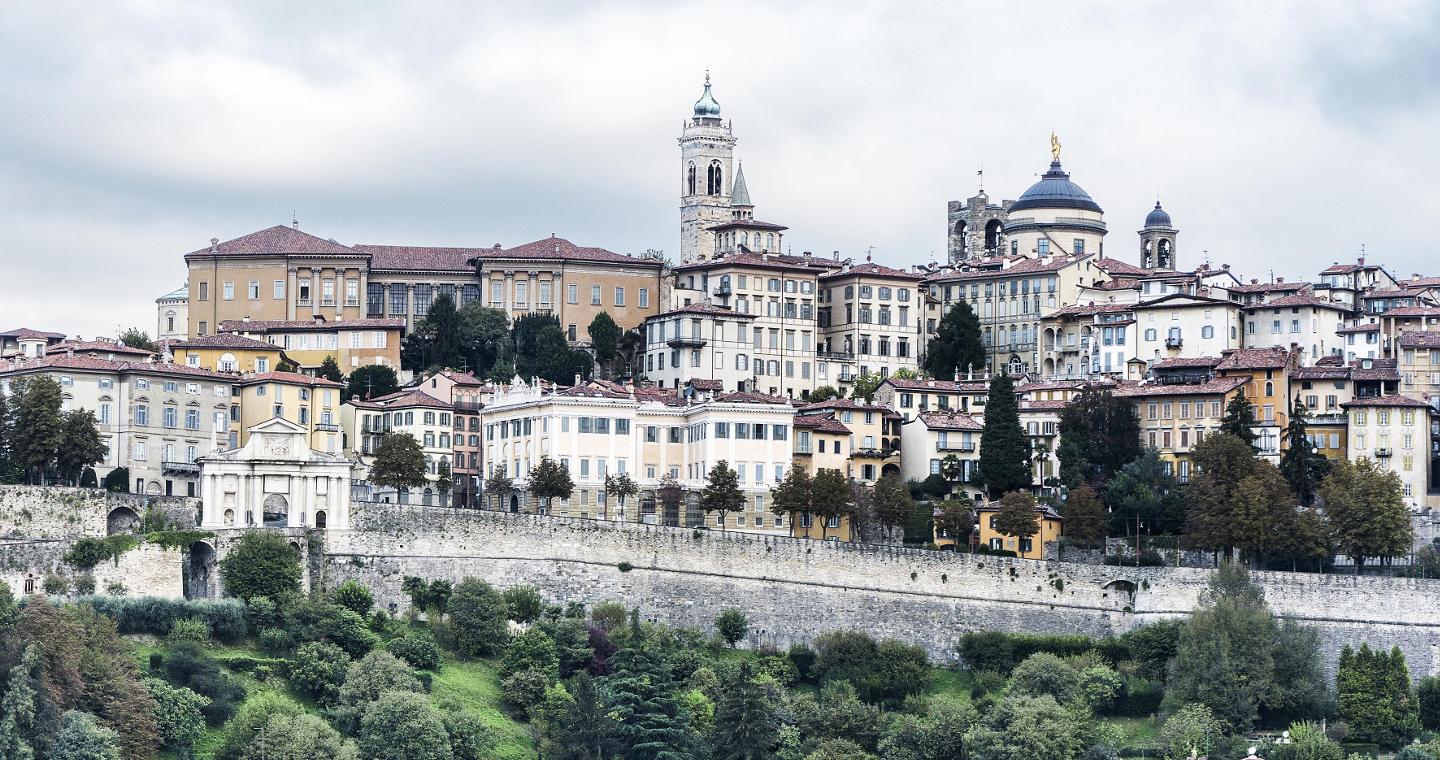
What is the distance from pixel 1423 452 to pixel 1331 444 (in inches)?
129

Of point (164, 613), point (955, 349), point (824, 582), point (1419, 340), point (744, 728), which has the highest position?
point (955, 349)

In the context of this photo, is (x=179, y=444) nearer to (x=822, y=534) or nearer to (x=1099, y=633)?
(x=822, y=534)

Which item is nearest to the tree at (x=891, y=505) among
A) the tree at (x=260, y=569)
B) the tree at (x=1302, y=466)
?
the tree at (x=1302, y=466)

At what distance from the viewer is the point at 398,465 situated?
87875mm

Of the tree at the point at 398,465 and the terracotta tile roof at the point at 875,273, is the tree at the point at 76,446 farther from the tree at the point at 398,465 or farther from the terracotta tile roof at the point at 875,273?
the terracotta tile roof at the point at 875,273

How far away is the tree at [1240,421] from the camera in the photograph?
88.9 metres

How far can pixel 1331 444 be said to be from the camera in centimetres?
9100

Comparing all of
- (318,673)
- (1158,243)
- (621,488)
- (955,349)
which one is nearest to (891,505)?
(621,488)

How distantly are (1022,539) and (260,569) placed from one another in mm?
23275

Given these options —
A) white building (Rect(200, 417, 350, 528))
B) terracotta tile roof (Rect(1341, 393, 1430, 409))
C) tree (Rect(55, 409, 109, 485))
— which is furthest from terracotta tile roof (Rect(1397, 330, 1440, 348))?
tree (Rect(55, 409, 109, 485))

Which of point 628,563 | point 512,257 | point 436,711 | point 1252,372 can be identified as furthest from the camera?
point 512,257

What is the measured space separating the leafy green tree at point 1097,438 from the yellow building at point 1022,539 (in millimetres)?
3397

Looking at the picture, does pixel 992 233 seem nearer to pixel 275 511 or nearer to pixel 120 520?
pixel 275 511

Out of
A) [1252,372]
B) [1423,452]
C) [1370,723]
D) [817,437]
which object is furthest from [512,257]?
[1370,723]
